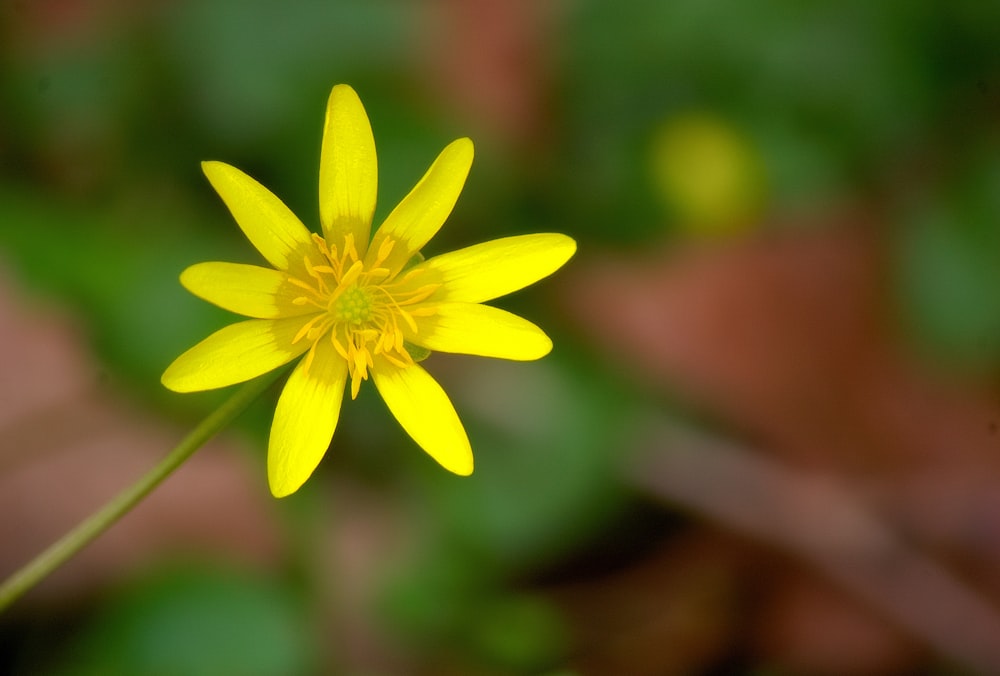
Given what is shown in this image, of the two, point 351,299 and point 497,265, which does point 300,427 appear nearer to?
point 351,299

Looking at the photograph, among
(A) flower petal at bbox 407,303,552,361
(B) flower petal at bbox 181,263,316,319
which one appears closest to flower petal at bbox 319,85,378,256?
(B) flower petal at bbox 181,263,316,319

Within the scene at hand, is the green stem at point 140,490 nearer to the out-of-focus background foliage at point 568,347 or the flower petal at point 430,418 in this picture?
the flower petal at point 430,418

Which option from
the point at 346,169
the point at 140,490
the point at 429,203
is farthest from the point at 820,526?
the point at 140,490

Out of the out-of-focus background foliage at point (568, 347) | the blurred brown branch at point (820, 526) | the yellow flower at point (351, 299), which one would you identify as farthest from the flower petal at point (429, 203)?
the blurred brown branch at point (820, 526)

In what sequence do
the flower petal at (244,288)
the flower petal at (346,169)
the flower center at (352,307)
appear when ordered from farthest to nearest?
the flower center at (352,307)
the flower petal at (346,169)
the flower petal at (244,288)

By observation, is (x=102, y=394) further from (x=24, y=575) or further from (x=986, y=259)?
(x=986, y=259)

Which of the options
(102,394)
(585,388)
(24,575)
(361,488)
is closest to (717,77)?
(585,388)

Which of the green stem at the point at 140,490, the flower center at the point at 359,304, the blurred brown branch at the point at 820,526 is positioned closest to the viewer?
the green stem at the point at 140,490
